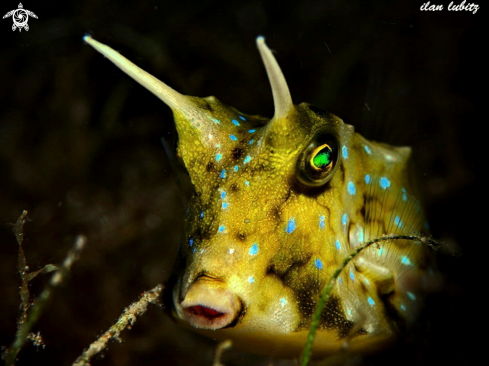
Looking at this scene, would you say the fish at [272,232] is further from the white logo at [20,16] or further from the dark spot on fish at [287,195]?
the white logo at [20,16]

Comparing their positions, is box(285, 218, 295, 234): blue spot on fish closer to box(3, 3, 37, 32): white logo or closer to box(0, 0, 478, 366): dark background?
box(0, 0, 478, 366): dark background

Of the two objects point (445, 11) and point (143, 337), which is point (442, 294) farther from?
point (445, 11)

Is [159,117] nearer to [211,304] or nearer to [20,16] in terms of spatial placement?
[20,16]

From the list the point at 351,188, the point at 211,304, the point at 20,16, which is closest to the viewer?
the point at 211,304

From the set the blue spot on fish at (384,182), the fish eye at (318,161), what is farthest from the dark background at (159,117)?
the fish eye at (318,161)

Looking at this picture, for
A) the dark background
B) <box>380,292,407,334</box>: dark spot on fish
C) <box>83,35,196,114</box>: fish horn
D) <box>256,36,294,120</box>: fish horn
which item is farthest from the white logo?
<box>380,292,407,334</box>: dark spot on fish

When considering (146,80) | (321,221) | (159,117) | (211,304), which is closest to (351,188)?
(321,221)

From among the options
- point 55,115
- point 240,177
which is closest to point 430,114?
point 240,177
